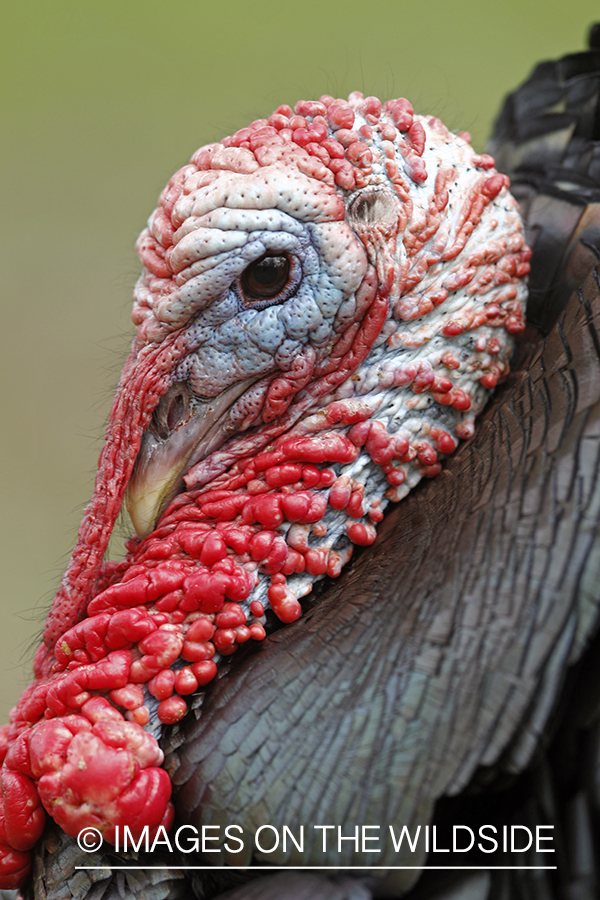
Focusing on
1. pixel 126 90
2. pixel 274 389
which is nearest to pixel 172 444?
pixel 274 389

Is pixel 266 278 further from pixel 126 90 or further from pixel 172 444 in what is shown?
pixel 126 90

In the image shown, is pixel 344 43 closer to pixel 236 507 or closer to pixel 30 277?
pixel 30 277

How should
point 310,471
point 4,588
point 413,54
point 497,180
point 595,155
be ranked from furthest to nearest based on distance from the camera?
point 413,54 < point 4,588 < point 595,155 < point 497,180 < point 310,471

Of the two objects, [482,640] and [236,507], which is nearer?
[482,640]

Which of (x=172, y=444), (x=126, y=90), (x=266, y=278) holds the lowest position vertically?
(x=172, y=444)

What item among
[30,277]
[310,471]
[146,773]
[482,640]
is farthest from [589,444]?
[30,277]

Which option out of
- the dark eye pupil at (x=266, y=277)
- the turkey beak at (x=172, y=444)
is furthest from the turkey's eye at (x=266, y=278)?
the turkey beak at (x=172, y=444)

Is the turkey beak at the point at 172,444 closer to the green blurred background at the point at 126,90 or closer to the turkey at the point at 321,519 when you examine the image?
the turkey at the point at 321,519
